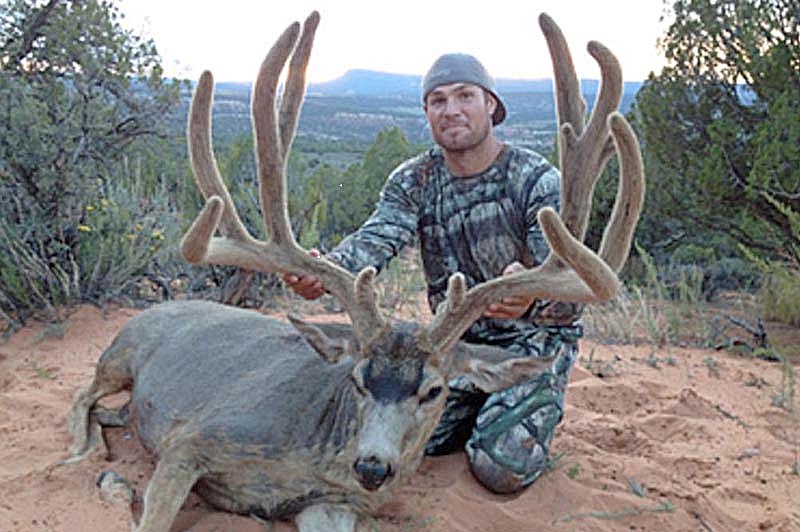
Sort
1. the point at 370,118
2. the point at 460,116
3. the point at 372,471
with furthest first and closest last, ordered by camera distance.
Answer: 1. the point at 370,118
2. the point at 460,116
3. the point at 372,471

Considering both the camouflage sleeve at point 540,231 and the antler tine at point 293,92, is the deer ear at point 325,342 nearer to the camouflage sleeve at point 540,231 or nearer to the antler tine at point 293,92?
the antler tine at point 293,92

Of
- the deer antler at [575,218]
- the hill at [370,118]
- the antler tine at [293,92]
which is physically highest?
the antler tine at [293,92]

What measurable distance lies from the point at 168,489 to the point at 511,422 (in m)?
1.68

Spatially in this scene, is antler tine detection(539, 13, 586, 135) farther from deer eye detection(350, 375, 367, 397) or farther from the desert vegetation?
the desert vegetation

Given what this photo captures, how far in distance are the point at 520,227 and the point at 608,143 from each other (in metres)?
0.90

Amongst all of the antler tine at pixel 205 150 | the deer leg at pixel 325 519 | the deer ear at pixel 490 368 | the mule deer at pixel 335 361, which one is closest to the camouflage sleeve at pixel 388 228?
the mule deer at pixel 335 361

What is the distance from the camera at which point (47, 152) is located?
6.49m

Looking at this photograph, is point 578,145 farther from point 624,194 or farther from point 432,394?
point 432,394

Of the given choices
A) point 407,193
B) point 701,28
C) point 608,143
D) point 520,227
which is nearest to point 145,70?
point 407,193

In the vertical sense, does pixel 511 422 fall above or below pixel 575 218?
below

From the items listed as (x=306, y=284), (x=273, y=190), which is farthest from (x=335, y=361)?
(x=273, y=190)

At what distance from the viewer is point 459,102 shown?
4.39m

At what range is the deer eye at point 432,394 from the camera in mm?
3277

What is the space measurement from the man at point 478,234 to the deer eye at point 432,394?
783 mm
